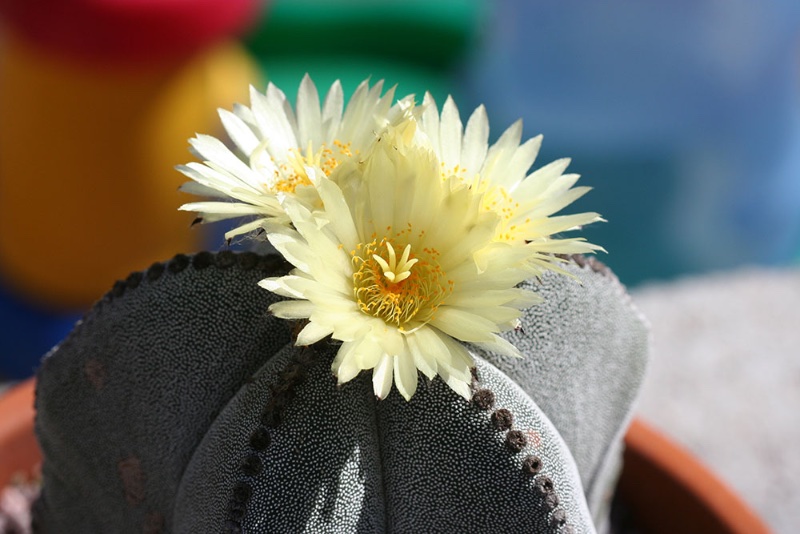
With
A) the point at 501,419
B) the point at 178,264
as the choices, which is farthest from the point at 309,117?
the point at 501,419

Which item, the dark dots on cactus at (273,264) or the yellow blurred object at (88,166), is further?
the yellow blurred object at (88,166)

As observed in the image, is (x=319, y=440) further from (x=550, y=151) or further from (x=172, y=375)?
(x=550, y=151)

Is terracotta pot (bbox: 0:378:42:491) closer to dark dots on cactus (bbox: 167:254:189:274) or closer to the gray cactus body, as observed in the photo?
dark dots on cactus (bbox: 167:254:189:274)

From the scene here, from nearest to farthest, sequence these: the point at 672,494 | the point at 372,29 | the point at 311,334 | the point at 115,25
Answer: the point at 311,334
the point at 672,494
the point at 115,25
the point at 372,29

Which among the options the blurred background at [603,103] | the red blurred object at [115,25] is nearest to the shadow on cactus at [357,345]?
the red blurred object at [115,25]

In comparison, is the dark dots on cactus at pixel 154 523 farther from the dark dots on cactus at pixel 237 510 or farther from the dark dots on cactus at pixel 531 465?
the dark dots on cactus at pixel 531 465

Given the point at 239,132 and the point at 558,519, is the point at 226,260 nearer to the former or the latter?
the point at 239,132

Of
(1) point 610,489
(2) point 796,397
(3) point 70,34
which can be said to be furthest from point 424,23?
(1) point 610,489
